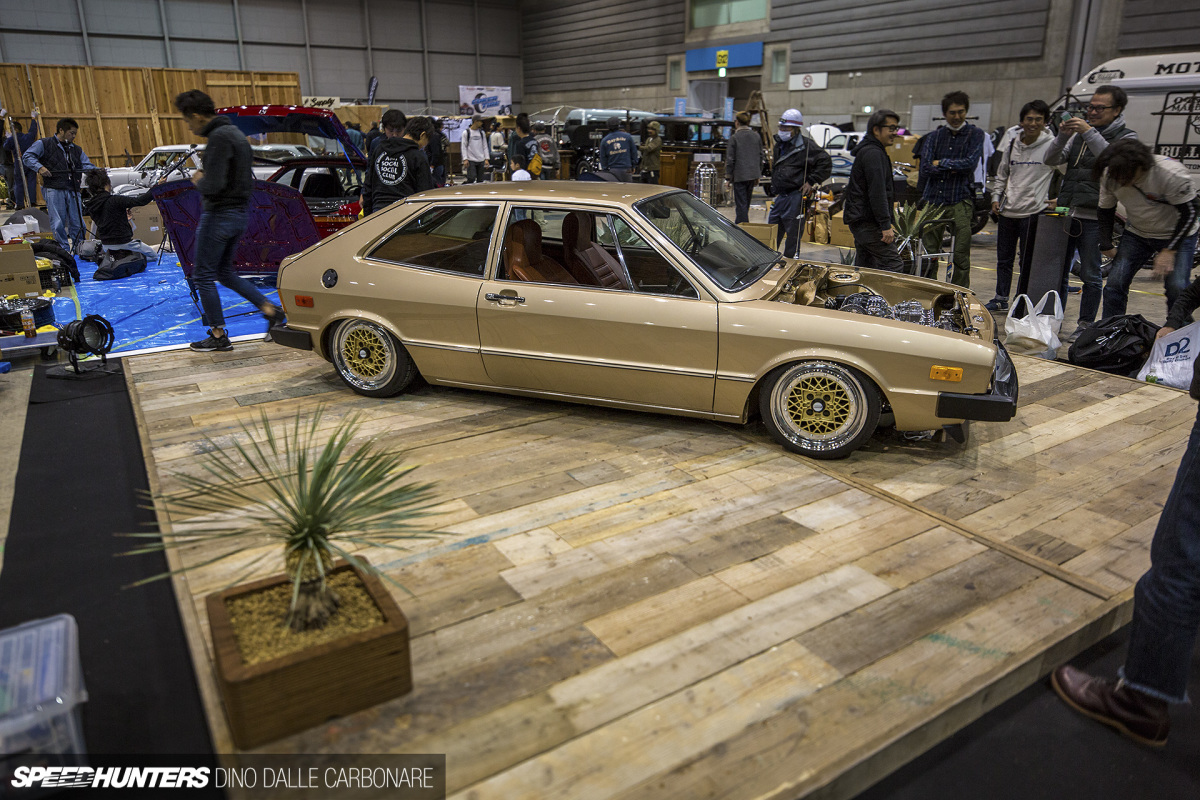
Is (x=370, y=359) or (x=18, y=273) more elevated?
(x=18, y=273)

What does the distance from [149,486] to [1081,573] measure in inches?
167

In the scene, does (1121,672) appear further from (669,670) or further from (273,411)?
(273,411)

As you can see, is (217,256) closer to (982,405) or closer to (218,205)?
(218,205)

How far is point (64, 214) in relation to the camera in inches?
407

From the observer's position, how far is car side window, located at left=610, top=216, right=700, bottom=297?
4.15 metres

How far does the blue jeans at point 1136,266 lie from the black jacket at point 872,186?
1.78 m

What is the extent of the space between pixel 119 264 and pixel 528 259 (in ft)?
22.5

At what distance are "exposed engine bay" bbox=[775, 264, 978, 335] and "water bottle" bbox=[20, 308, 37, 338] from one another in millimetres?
5506

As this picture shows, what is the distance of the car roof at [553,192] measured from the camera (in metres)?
4.45

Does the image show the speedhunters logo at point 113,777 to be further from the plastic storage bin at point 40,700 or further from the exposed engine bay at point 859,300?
the exposed engine bay at point 859,300

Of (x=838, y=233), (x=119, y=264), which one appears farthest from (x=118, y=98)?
(x=838, y=233)

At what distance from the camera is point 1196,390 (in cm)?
233

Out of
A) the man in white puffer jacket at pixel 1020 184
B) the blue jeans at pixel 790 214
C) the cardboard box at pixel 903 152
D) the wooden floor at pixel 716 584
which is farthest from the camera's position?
the cardboard box at pixel 903 152

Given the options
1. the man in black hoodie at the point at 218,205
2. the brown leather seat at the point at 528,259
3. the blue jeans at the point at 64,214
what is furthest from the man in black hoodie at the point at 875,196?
the blue jeans at the point at 64,214
